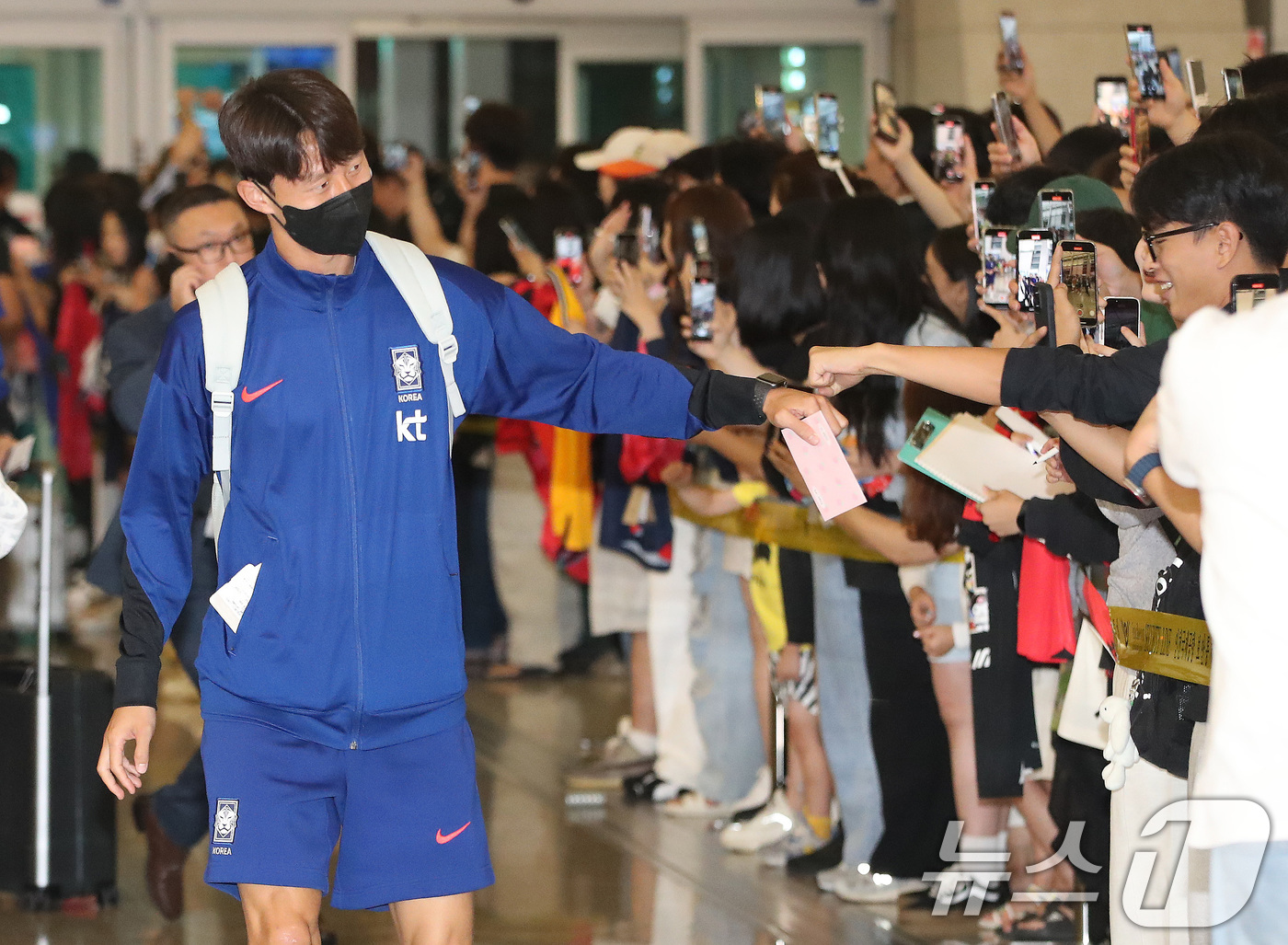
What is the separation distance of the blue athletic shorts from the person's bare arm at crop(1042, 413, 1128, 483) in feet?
4.00

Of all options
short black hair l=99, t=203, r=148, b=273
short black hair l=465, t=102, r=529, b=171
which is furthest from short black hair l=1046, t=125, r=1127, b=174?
short black hair l=99, t=203, r=148, b=273

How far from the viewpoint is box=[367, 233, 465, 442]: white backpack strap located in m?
3.00

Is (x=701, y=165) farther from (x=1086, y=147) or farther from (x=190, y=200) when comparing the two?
(x=190, y=200)

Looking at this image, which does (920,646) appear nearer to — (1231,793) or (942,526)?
(942,526)

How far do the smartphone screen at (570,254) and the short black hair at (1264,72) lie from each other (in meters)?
2.49

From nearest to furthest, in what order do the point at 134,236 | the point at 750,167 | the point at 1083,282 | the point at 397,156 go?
1. the point at 1083,282
2. the point at 750,167
3. the point at 134,236
4. the point at 397,156

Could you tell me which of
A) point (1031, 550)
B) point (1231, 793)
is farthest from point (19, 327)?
point (1231, 793)

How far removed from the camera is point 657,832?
552 cm

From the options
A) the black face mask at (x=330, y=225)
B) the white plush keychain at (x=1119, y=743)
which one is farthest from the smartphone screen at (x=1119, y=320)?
the black face mask at (x=330, y=225)

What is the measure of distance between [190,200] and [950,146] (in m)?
2.16

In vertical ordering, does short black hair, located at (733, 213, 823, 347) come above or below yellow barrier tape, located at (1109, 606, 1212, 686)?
above

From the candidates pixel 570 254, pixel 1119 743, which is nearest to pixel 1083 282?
pixel 1119 743

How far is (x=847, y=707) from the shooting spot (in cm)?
476

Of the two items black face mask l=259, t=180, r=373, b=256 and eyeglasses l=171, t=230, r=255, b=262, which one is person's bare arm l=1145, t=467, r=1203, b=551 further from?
eyeglasses l=171, t=230, r=255, b=262
